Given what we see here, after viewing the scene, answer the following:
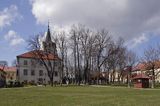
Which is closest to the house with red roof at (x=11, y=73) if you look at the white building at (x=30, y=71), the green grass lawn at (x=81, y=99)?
the white building at (x=30, y=71)

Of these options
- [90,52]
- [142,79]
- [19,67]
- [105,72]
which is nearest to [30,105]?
[142,79]

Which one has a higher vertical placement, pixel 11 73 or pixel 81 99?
pixel 11 73

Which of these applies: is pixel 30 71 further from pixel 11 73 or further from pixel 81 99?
pixel 81 99

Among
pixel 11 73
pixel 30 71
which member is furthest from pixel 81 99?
pixel 11 73

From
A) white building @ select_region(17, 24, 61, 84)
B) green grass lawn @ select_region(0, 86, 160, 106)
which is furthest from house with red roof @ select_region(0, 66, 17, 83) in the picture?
green grass lawn @ select_region(0, 86, 160, 106)

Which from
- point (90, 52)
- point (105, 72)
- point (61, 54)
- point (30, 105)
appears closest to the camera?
point (30, 105)

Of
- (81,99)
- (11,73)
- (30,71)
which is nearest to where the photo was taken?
(81,99)

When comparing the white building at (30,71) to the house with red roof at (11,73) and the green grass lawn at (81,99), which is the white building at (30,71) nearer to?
the house with red roof at (11,73)

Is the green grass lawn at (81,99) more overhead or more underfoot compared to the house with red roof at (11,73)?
more underfoot

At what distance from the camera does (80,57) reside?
8956cm

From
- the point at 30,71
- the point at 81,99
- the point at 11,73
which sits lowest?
the point at 81,99

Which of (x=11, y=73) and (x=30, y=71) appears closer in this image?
(x=30, y=71)

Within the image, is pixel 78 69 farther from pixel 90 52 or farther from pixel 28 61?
pixel 28 61

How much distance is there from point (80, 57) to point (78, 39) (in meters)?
5.08
